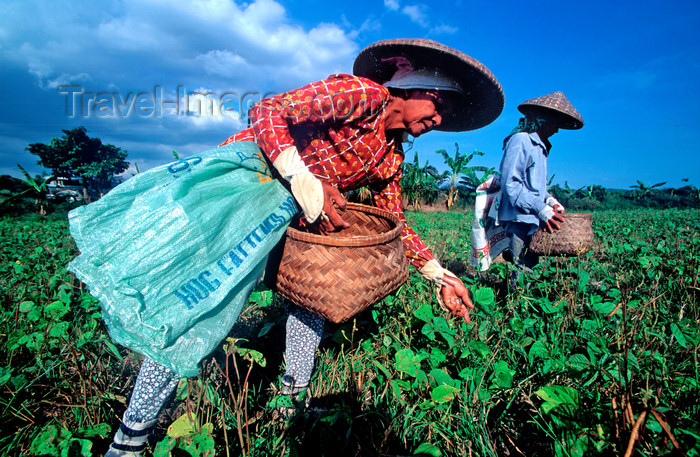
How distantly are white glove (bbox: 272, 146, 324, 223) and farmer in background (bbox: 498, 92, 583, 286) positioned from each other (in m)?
2.36

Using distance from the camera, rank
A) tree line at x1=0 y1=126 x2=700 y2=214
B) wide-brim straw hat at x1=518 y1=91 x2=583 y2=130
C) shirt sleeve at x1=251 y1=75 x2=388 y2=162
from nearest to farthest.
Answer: shirt sleeve at x1=251 y1=75 x2=388 y2=162 → wide-brim straw hat at x1=518 y1=91 x2=583 y2=130 → tree line at x1=0 y1=126 x2=700 y2=214

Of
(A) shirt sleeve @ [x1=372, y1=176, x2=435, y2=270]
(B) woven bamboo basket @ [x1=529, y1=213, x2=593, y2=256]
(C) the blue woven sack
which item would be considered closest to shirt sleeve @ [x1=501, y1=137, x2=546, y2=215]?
(B) woven bamboo basket @ [x1=529, y1=213, x2=593, y2=256]

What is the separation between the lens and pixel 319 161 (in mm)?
1601

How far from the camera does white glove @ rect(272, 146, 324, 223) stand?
1.32 m

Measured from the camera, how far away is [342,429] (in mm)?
1304

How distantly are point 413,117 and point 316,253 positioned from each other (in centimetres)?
93

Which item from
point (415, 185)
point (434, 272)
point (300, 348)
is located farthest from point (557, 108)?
point (415, 185)

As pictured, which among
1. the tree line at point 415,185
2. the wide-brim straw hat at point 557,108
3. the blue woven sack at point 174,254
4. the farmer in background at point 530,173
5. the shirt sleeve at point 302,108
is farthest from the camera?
the tree line at point 415,185

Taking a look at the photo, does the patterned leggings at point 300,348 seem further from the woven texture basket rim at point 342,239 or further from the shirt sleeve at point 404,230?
the shirt sleeve at point 404,230

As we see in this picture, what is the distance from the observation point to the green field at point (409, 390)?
1.02m

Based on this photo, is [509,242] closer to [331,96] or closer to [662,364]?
[662,364]

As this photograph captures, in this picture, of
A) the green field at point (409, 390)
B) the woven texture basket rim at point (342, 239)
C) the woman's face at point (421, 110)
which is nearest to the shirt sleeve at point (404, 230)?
the green field at point (409, 390)

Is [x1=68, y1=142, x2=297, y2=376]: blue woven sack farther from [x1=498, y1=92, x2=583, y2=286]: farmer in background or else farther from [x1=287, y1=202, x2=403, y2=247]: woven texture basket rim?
[x1=498, y1=92, x2=583, y2=286]: farmer in background

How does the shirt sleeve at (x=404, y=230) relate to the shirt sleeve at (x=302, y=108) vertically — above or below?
below
